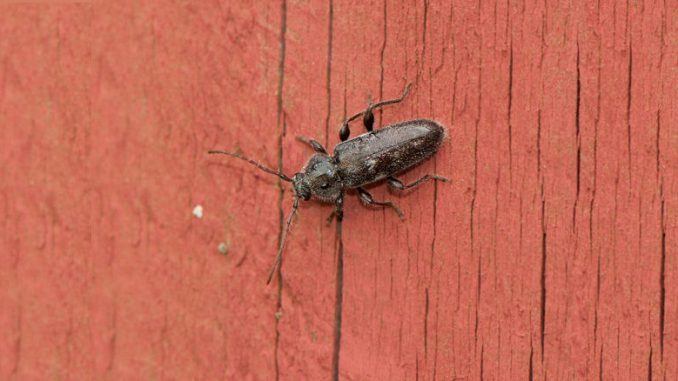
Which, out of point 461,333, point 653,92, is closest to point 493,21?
point 653,92

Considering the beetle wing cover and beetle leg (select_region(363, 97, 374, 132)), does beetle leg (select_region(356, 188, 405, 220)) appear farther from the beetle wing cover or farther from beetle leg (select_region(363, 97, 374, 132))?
beetle leg (select_region(363, 97, 374, 132))

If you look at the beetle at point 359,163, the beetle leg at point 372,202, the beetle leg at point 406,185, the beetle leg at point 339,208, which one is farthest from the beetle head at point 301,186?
the beetle leg at point 406,185

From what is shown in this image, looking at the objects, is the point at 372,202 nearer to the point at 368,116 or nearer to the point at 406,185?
the point at 406,185

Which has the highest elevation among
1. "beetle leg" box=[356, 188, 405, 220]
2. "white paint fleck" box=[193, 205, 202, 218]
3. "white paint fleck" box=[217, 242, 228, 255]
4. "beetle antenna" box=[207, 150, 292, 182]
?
"beetle antenna" box=[207, 150, 292, 182]

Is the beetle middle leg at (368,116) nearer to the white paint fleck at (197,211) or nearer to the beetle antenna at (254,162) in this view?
the beetle antenna at (254,162)

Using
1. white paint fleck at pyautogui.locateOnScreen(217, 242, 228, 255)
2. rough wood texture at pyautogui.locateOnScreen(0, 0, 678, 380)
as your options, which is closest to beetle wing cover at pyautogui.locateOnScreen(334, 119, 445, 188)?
rough wood texture at pyautogui.locateOnScreen(0, 0, 678, 380)
